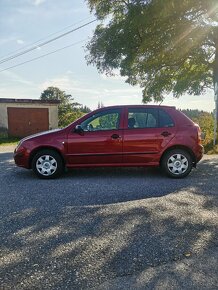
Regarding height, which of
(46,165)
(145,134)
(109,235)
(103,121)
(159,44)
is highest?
(159,44)

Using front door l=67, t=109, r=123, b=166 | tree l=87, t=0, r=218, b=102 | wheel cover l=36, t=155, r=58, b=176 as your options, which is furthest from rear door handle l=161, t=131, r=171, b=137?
tree l=87, t=0, r=218, b=102

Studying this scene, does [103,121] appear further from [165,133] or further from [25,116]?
[25,116]

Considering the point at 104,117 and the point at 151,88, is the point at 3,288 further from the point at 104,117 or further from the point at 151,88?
the point at 151,88

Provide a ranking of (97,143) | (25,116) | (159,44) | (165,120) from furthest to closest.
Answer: (25,116) < (159,44) < (165,120) < (97,143)

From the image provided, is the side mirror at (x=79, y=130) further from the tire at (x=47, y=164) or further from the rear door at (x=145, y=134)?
the rear door at (x=145, y=134)

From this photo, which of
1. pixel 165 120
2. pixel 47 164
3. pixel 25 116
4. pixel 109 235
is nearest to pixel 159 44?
pixel 165 120

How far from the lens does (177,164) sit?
734 cm

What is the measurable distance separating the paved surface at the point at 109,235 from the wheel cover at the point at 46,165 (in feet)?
1.92

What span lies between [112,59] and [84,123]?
9545 millimetres

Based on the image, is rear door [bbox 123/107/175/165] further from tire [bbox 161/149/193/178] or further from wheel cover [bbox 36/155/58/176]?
wheel cover [bbox 36/155/58/176]

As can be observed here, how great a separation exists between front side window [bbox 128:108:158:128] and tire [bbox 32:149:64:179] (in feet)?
6.07

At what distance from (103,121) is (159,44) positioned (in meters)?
7.89

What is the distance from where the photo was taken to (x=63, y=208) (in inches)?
196

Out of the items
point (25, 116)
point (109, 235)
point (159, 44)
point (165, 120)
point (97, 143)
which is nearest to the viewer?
point (109, 235)
